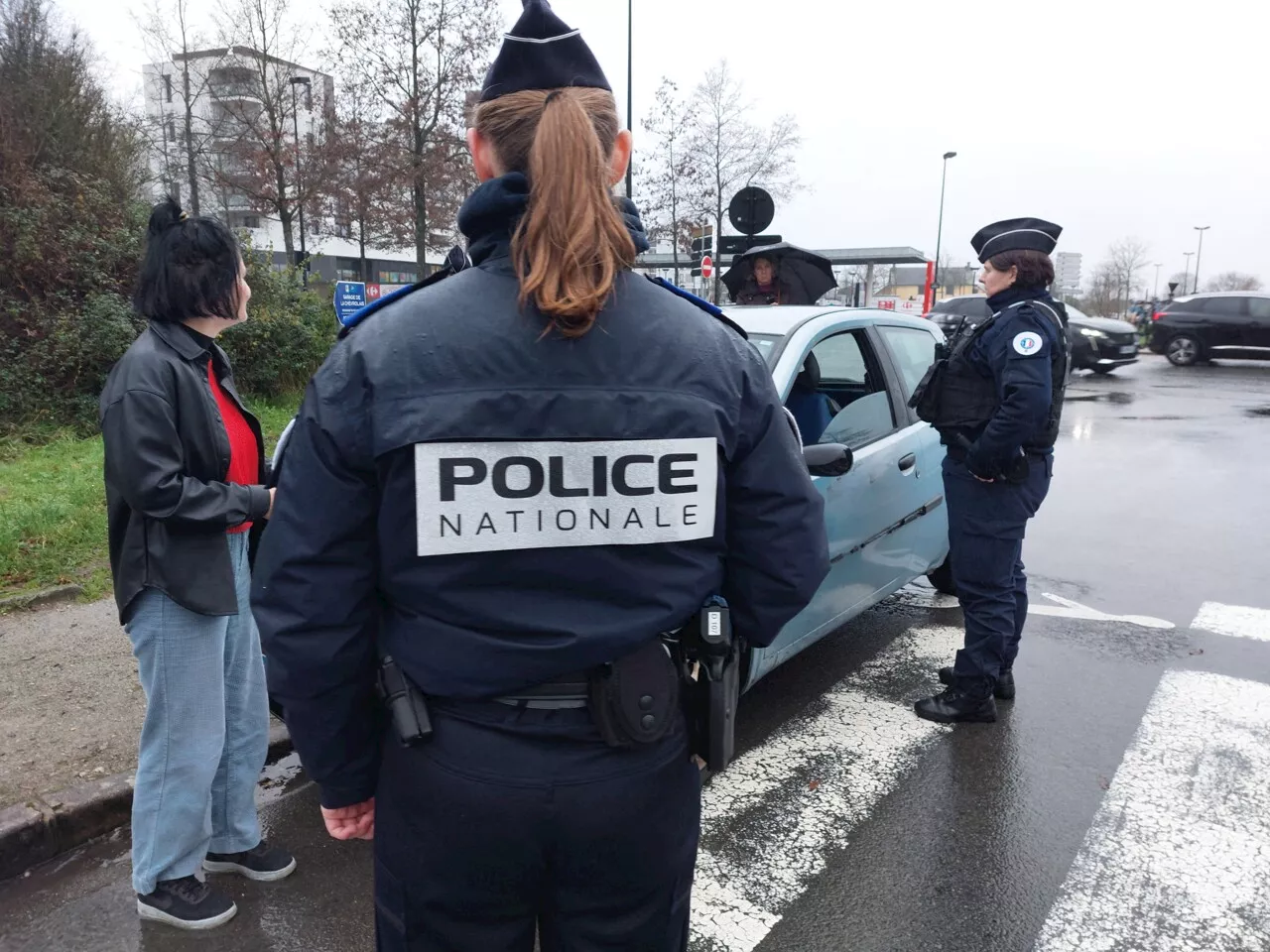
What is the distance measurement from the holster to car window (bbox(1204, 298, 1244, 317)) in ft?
83.7

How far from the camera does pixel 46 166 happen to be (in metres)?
10.2

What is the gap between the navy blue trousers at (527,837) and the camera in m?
1.34

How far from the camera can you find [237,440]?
254cm

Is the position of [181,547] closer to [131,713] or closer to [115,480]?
[115,480]

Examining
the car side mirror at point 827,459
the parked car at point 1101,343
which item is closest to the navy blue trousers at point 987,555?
the car side mirror at point 827,459

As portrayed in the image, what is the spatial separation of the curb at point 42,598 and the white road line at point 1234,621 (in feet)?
20.5

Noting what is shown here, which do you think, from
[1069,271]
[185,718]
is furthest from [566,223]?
[1069,271]

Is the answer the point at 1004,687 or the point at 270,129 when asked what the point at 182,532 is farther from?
the point at 270,129

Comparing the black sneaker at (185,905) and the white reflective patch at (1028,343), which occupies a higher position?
the white reflective patch at (1028,343)

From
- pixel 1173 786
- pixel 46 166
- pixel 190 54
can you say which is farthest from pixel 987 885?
pixel 190 54

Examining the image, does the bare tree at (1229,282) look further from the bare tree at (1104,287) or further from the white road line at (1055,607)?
the white road line at (1055,607)

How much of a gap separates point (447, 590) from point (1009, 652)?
3.25 metres

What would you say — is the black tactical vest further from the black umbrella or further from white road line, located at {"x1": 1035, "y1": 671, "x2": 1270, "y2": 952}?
the black umbrella

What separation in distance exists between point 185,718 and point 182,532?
53 centimetres
